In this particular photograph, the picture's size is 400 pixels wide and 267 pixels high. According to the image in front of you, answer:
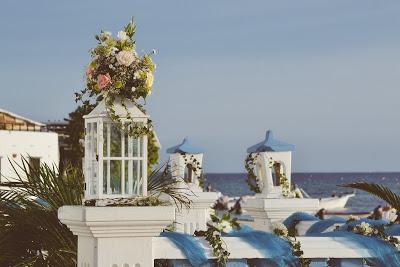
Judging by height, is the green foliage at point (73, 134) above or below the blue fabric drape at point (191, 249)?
above

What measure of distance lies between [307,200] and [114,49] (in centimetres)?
538

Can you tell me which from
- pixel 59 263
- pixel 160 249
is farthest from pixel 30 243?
pixel 160 249

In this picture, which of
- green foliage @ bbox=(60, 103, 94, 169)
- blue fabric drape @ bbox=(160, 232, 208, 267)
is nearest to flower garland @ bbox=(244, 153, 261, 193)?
blue fabric drape @ bbox=(160, 232, 208, 267)

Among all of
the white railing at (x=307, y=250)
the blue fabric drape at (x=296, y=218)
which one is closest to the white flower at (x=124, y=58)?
the white railing at (x=307, y=250)

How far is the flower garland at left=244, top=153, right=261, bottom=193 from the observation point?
1323cm

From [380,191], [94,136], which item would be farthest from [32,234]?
[380,191]

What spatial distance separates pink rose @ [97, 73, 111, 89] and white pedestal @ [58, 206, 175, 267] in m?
0.92

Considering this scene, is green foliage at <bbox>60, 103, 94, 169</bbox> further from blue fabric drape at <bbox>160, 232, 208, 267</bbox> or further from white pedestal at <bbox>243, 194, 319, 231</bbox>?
blue fabric drape at <bbox>160, 232, 208, 267</bbox>

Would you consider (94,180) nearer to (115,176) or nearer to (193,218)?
(115,176)

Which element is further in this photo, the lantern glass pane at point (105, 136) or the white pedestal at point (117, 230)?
the lantern glass pane at point (105, 136)

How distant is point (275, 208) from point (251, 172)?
53.0 inches

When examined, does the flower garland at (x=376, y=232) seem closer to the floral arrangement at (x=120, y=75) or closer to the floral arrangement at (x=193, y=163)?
the floral arrangement at (x=120, y=75)

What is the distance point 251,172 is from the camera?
13.4m

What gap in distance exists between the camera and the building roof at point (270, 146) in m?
13.1
